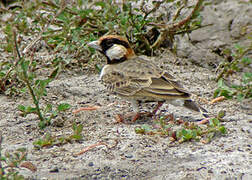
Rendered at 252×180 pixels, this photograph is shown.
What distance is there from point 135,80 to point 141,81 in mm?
83

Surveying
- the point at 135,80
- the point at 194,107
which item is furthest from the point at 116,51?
the point at 194,107

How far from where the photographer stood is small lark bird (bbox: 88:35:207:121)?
473cm

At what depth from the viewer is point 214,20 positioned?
641 cm

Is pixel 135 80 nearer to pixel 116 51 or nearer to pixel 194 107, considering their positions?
pixel 116 51

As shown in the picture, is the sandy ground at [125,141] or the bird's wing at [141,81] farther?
the bird's wing at [141,81]

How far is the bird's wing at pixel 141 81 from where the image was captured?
4.73 metres

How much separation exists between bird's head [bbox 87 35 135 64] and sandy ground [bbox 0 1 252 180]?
621 millimetres

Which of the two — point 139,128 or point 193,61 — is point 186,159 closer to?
point 139,128

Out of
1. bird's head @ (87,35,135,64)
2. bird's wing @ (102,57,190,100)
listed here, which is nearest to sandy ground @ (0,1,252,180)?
bird's wing @ (102,57,190,100)

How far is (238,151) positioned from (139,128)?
1075 mm

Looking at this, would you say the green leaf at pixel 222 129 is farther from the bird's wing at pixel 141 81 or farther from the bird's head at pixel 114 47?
the bird's head at pixel 114 47

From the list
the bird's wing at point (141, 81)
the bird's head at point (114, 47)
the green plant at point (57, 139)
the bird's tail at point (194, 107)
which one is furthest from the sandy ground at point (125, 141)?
the bird's head at point (114, 47)

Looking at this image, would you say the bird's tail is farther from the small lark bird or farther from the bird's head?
the bird's head

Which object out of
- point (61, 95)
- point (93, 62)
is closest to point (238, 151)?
point (61, 95)
